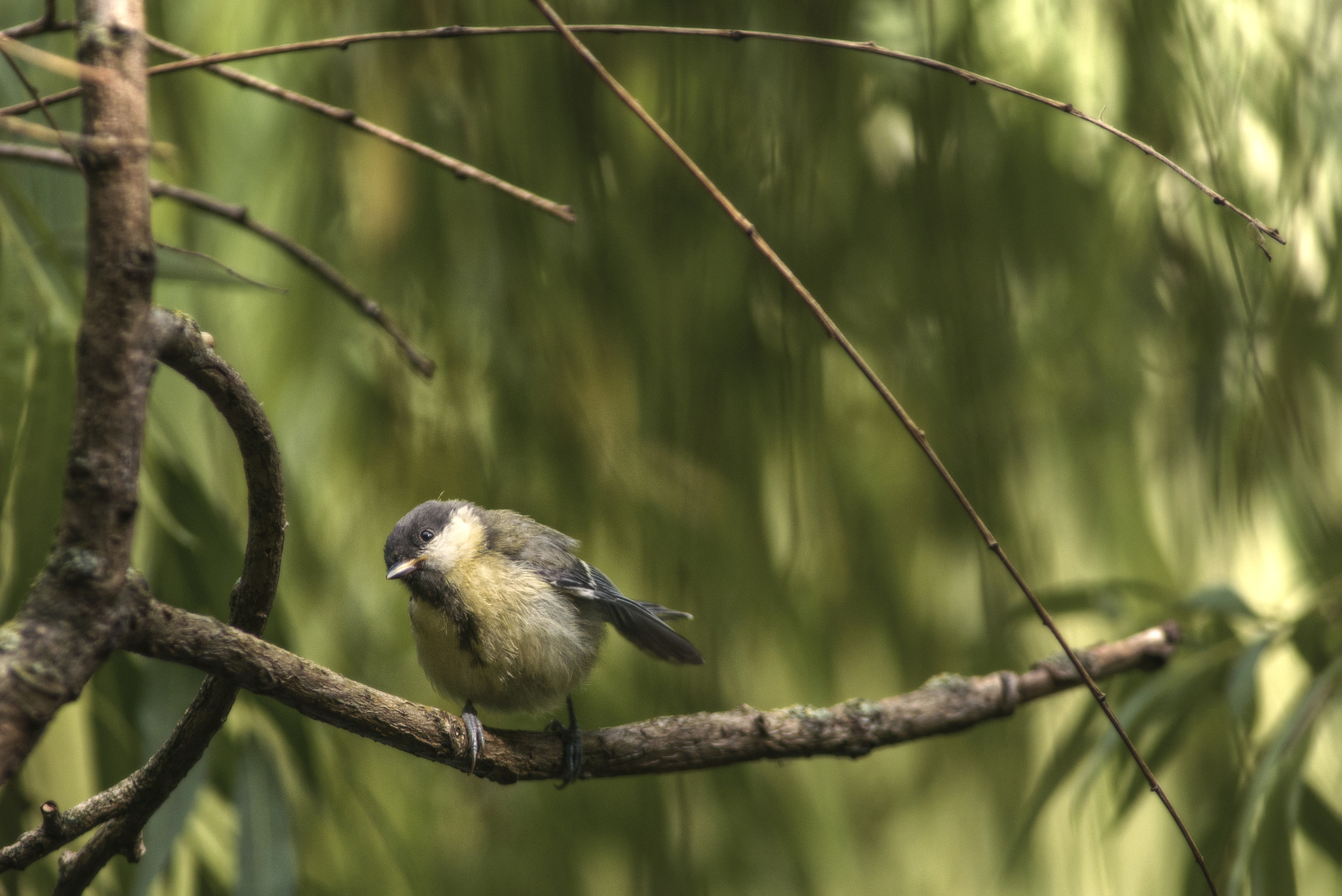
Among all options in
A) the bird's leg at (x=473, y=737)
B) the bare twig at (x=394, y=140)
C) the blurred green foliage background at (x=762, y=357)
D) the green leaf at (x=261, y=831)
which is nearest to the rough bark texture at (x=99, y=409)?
the bare twig at (x=394, y=140)

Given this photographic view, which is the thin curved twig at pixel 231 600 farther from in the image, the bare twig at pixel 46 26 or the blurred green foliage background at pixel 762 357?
the blurred green foliage background at pixel 762 357

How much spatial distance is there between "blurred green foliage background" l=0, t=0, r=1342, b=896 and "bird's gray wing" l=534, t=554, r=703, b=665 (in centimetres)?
17

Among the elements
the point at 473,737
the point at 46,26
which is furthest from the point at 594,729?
the point at 46,26

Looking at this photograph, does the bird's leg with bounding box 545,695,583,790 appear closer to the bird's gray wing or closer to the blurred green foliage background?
the bird's gray wing

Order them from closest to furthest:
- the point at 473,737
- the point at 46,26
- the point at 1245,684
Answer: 1. the point at 46,26
2. the point at 473,737
3. the point at 1245,684

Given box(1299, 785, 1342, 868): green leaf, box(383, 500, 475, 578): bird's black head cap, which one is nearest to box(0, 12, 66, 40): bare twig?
box(383, 500, 475, 578): bird's black head cap

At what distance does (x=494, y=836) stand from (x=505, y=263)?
75 centimetres

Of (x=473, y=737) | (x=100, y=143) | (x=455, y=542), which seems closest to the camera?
(x=100, y=143)

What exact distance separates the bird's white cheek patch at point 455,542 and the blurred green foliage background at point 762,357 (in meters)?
0.17

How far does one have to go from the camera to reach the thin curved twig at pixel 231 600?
0.57 meters

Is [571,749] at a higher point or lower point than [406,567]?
lower

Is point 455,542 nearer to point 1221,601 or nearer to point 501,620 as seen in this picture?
point 501,620

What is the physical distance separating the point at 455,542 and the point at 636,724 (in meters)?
0.26

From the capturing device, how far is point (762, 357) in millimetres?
1296
